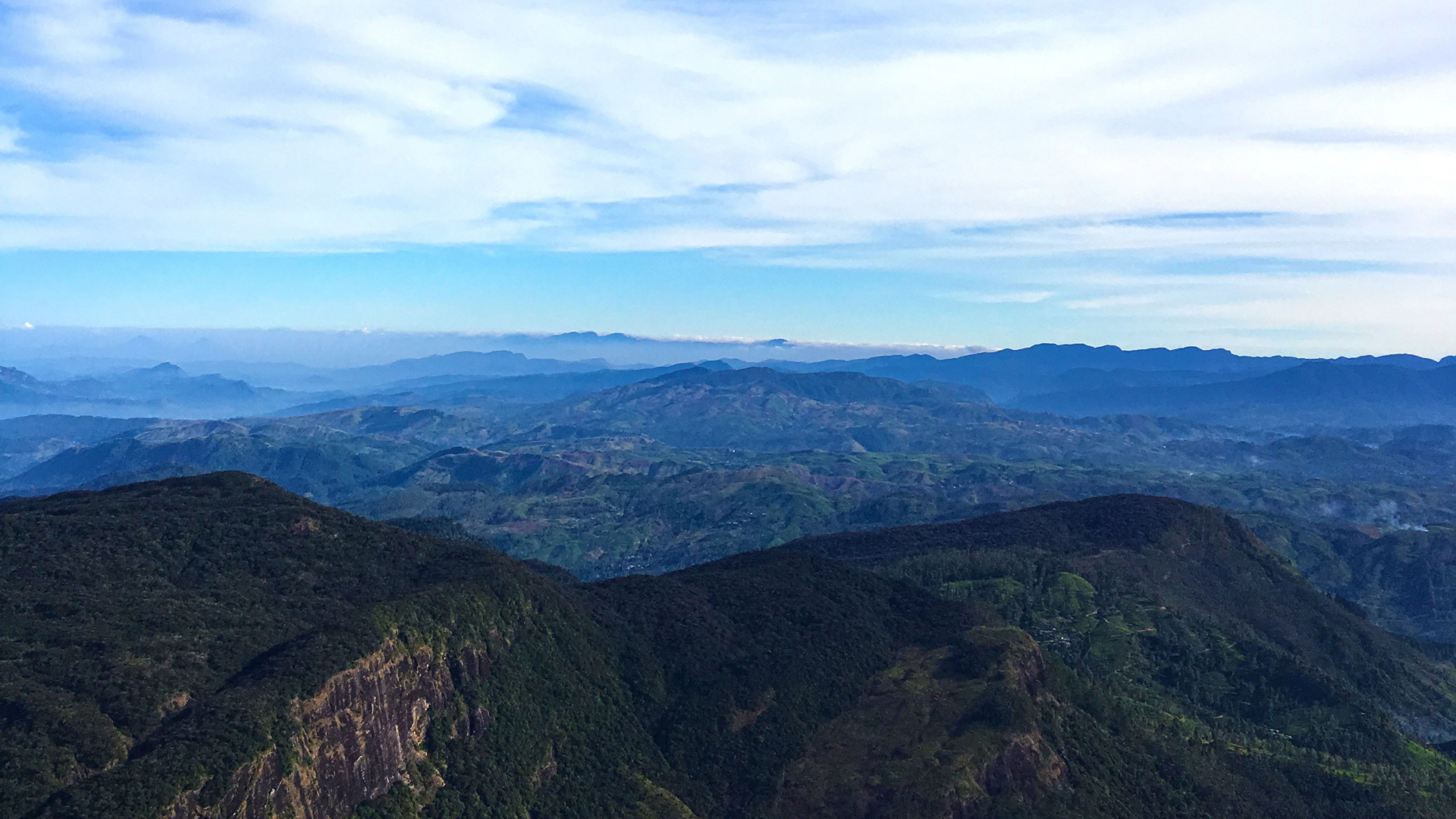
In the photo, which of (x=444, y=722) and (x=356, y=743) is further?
(x=444, y=722)

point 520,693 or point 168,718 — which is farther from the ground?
point 168,718

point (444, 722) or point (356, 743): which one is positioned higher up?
point (356, 743)

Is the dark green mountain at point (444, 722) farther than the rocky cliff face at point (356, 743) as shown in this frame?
No

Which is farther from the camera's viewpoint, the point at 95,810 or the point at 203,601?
the point at 203,601

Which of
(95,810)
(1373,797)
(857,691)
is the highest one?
(95,810)

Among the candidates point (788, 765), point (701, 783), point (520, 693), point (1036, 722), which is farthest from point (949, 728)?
point (520, 693)

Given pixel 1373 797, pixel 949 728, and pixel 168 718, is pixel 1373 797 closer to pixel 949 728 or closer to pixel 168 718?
pixel 949 728

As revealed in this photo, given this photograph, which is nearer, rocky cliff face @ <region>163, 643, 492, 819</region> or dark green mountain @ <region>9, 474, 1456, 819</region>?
dark green mountain @ <region>9, 474, 1456, 819</region>

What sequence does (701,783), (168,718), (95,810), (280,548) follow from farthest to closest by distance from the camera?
(280,548) → (701,783) → (168,718) → (95,810)
